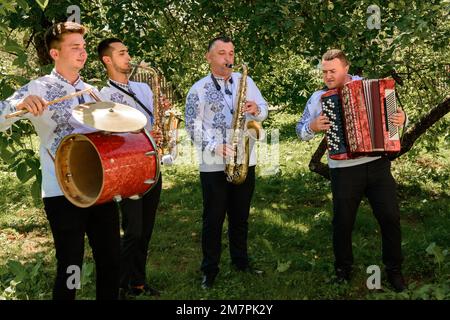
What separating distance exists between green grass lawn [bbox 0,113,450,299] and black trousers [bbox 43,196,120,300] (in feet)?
3.27

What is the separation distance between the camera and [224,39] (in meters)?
4.07

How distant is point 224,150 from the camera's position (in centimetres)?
394

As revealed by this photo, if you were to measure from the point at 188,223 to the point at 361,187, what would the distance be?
2660mm

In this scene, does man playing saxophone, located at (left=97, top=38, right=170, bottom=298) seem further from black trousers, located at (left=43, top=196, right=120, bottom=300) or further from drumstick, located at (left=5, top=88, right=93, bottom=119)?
drumstick, located at (left=5, top=88, right=93, bottom=119)

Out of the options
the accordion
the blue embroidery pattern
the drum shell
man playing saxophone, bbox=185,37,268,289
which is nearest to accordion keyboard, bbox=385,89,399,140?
the accordion

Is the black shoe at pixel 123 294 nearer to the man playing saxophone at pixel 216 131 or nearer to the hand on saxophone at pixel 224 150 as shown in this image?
the man playing saxophone at pixel 216 131

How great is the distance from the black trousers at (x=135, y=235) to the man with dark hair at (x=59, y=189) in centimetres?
53

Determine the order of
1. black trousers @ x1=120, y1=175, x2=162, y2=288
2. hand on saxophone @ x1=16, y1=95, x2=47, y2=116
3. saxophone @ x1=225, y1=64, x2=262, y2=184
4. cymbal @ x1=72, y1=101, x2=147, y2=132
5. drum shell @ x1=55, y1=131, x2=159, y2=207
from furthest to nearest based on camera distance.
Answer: saxophone @ x1=225, y1=64, x2=262, y2=184, black trousers @ x1=120, y1=175, x2=162, y2=288, drum shell @ x1=55, y1=131, x2=159, y2=207, cymbal @ x1=72, y1=101, x2=147, y2=132, hand on saxophone @ x1=16, y1=95, x2=47, y2=116

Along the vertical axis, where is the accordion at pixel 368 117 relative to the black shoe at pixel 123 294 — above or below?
above

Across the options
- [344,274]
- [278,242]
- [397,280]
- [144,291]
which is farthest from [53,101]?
[278,242]

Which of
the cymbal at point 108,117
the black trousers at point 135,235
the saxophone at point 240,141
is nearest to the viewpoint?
the cymbal at point 108,117

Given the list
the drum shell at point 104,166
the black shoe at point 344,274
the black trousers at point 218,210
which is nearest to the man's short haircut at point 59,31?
the drum shell at point 104,166

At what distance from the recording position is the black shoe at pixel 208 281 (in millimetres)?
4165

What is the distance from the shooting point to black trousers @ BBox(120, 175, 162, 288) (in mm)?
3711
